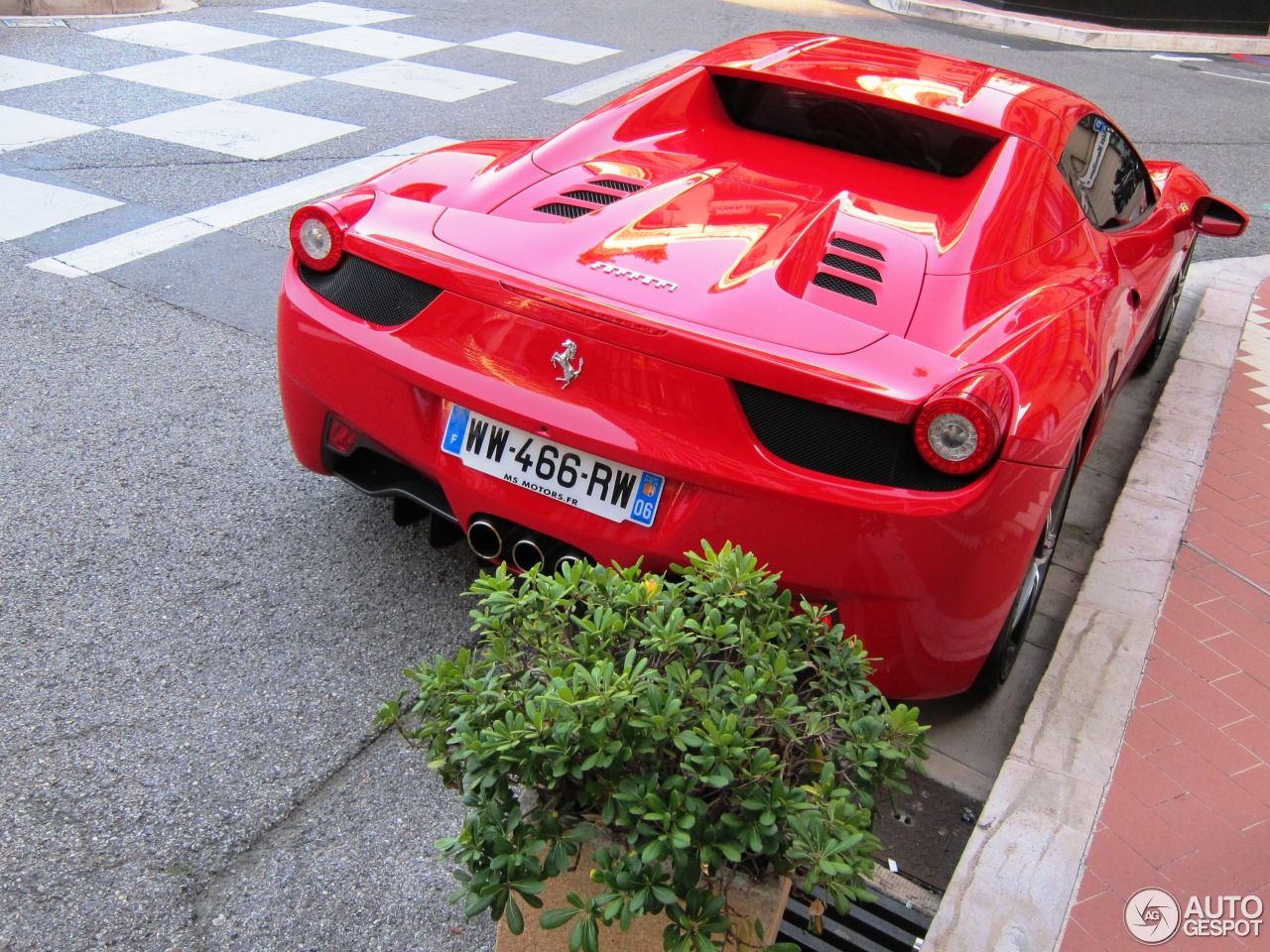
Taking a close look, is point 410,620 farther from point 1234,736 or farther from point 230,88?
point 230,88

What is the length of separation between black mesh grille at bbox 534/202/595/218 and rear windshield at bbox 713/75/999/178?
928 mm

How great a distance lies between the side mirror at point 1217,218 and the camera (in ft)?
15.5

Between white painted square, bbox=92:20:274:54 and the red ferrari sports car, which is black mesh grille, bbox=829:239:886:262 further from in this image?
white painted square, bbox=92:20:274:54

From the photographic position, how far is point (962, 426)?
2.59 meters

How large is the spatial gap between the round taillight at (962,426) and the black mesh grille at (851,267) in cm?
49

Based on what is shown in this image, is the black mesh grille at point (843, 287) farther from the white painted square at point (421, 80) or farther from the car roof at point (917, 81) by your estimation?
the white painted square at point (421, 80)

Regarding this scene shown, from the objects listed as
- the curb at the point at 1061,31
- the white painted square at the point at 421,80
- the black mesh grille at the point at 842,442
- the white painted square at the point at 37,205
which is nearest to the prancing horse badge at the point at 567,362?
the black mesh grille at the point at 842,442

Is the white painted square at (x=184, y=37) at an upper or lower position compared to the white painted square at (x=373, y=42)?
lower

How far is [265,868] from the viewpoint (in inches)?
101

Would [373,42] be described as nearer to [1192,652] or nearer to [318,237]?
[318,237]

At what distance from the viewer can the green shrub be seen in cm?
183

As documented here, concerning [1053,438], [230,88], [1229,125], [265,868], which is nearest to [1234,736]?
[1053,438]

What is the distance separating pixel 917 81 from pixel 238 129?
5460 millimetres

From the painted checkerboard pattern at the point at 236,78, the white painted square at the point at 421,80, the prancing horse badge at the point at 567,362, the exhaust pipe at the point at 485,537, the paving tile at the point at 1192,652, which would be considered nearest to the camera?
the prancing horse badge at the point at 567,362
